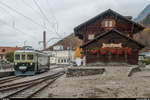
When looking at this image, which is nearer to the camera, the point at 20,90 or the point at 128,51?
the point at 20,90

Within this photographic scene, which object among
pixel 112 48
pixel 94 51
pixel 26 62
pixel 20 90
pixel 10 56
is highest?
pixel 112 48

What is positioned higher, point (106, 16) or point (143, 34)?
point (143, 34)

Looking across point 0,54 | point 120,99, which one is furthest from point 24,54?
point 0,54

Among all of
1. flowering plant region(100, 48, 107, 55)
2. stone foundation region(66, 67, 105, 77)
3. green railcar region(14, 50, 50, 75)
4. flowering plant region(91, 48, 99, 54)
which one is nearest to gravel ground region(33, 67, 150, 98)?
stone foundation region(66, 67, 105, 77)

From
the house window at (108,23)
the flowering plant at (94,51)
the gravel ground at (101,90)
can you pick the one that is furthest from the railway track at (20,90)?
the house window at (108,23)

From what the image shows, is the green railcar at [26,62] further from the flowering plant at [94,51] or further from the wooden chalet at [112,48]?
the flowering plant at [94,51]

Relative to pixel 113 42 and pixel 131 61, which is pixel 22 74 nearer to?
pixel 113 42

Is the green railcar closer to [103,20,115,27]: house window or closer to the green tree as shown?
[103,20,115,27]: house window

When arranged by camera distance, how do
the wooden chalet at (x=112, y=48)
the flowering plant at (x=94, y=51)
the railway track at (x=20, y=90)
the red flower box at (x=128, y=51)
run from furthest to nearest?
1. the flowering plant at (x=94, y=51)
2. the wooden chalet at (x=112, y=48)
3. the red flower box at (x=128, y=51)
4. the railway track at (x=20, y=90)

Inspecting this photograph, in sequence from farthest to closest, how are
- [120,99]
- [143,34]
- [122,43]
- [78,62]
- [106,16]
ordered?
[143,34], [78,62], [106,16], [122,43], [120,99]

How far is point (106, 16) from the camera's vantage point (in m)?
30.5

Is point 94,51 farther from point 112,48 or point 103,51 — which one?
point 112,48

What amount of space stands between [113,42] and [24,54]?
11.2 m

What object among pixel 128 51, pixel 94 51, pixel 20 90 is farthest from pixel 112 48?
pixel 20 90
